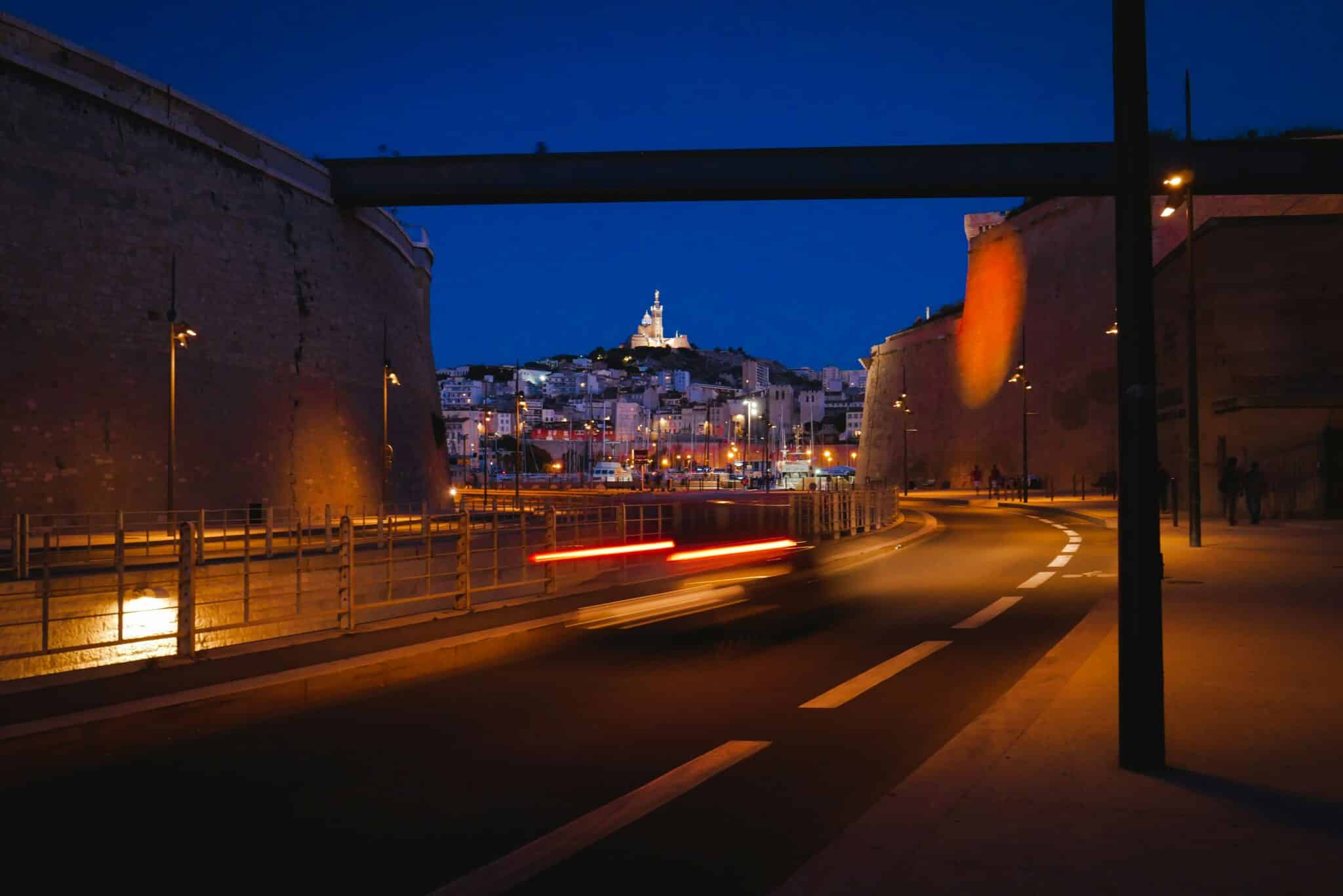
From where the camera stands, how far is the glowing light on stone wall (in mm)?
86438

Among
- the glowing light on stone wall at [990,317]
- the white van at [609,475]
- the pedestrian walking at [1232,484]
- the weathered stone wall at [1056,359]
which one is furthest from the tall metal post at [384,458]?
the white van at [609,475]

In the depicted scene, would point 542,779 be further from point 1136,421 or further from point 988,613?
point 988,613

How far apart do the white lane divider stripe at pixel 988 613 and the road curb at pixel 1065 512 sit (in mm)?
20491

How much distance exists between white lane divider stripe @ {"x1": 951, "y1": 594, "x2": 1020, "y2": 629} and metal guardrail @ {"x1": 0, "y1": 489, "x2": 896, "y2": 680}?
6173 mm

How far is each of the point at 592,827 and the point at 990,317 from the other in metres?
90.1

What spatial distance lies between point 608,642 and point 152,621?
45.2 feet

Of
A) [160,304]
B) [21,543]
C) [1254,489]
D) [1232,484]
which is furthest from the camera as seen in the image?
[160,304]

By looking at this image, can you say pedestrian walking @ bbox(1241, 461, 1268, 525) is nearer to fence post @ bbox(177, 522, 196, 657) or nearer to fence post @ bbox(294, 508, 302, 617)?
fence post @ bbox(294, 508, 302, 617)

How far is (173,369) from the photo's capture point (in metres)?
33.3

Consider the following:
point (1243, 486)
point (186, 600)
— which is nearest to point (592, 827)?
point (186, 600)

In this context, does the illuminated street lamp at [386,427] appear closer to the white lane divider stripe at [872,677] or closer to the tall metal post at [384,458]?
the tall metal post at [384,458]

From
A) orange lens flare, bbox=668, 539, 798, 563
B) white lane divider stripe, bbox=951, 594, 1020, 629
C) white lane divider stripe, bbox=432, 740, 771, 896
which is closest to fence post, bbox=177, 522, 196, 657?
white lane divider stripe, bbox=432, 740, 771, 896

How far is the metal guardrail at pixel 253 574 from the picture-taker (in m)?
12.5

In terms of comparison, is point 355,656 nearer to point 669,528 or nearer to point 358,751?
point 358,751
